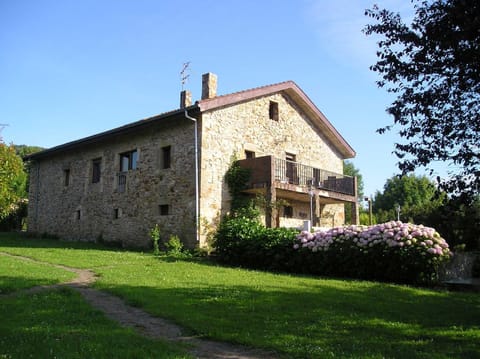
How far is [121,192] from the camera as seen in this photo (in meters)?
21.4

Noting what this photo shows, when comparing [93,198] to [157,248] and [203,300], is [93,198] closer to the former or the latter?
[157,248]

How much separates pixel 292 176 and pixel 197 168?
4.40 meters

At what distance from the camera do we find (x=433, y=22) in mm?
6977

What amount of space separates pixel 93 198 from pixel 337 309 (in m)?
17.6

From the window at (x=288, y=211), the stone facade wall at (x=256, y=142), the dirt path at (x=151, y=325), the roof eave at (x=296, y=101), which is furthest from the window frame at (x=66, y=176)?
the dirt path at (x=151, y=325)

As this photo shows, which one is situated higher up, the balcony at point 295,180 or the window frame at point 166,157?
the window frame at point 166,157

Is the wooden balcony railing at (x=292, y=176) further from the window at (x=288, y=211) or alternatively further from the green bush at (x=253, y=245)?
the green bush at (x=253, y=245)

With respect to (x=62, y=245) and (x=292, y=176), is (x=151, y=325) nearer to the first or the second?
(x=292, y=176)

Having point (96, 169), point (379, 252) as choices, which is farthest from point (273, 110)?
point (379, 252)

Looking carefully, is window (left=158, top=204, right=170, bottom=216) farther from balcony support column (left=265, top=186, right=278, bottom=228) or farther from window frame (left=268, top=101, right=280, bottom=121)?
window frame (left=268, top=101, right=280, bottom=121)

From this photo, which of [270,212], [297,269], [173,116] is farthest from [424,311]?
[173,116]

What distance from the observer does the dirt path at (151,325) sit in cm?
535

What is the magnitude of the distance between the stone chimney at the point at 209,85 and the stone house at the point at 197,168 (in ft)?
0.15

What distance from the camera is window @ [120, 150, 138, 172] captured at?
21119 mm
